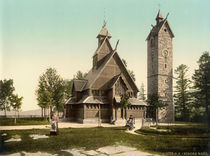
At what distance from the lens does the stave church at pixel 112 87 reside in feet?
111

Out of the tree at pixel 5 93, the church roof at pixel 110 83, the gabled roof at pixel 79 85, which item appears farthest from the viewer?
the tree at pixel 5 93

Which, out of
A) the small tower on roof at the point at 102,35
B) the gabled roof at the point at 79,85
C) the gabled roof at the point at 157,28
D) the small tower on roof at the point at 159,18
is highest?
the small tower on roof at the point at 159,18

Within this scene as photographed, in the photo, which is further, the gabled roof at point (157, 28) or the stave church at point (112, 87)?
the gabled roof at point (157, 28)

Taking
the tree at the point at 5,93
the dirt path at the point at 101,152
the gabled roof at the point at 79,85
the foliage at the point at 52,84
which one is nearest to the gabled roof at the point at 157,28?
the gabled roof at the point at 79,85

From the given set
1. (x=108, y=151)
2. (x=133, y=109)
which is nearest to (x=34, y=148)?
(x=108, y=151)

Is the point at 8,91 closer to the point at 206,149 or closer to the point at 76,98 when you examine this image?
the point at 76,98

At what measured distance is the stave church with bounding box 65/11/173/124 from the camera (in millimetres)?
33719

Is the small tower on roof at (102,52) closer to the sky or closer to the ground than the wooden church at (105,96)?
closer to the sky

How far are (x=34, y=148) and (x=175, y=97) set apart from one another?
40514 mm

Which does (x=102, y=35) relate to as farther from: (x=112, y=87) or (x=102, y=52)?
(x=112, y=87)

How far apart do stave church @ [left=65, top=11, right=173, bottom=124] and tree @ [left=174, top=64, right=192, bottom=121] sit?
6.34ft

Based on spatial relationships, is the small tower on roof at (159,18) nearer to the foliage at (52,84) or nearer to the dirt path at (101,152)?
the foliage at (52,84)

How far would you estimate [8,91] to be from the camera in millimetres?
60719

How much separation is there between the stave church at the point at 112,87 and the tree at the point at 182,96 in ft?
6.34
